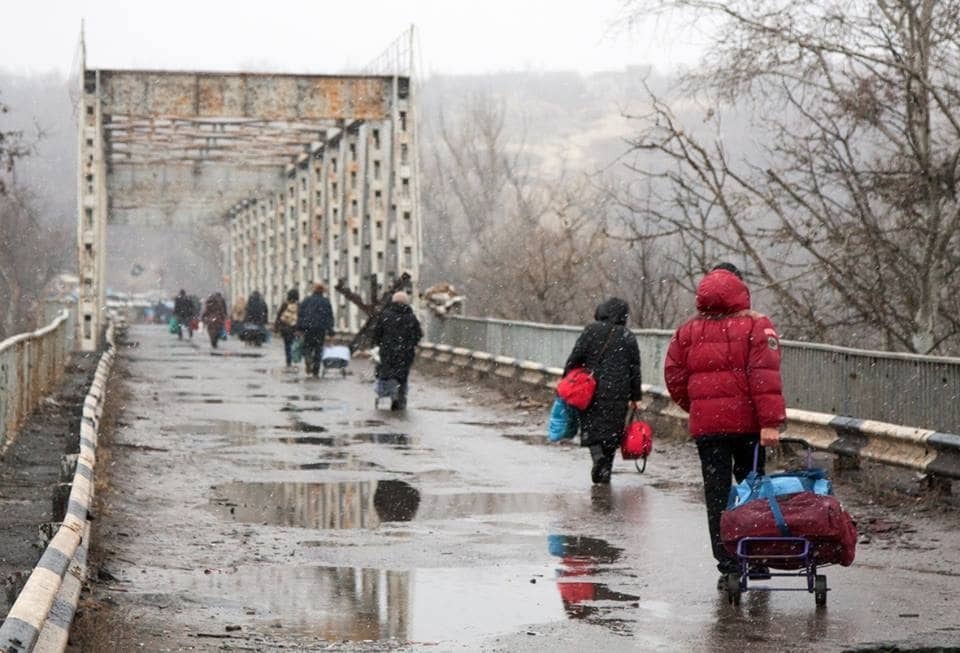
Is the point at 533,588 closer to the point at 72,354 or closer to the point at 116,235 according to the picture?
the point at 72,354

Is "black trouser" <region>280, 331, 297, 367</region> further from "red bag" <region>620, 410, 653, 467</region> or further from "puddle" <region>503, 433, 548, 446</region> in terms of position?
"red bag" <region>620, 410, 653, 467</region>

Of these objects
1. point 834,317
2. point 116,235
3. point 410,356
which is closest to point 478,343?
point 410,356

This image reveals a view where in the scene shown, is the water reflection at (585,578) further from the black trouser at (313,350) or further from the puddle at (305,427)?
the black trouser at (313,350)

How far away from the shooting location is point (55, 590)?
6.76 metres

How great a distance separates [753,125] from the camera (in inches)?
791

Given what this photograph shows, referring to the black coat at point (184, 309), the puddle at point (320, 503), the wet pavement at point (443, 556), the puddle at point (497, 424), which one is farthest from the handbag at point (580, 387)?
the black coat at point (184, 309)

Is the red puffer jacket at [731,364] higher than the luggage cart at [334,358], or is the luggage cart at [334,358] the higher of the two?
the red puffer jacket at [731,364]

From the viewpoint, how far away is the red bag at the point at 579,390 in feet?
45.1

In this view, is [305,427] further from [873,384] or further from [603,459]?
[873,384]

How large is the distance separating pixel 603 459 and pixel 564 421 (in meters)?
0.54

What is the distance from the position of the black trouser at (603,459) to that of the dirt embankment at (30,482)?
160 inches

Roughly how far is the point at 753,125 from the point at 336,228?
27623 millimetres

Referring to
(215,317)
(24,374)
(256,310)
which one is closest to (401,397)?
(24,374)

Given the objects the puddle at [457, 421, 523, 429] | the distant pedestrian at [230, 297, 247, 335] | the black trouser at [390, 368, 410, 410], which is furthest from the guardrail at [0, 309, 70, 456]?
the distant pedestrian at [230, 297, 247, 335]
